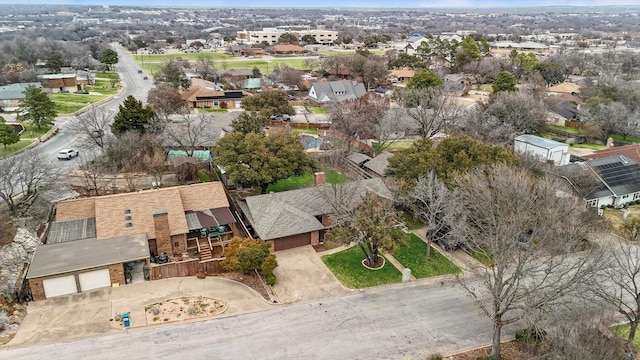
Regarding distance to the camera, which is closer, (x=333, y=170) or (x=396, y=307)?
(x=396, y=307)

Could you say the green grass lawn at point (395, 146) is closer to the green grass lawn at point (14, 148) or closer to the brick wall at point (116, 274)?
the brick wall at point (116, 274)

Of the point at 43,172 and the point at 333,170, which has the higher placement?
the point at 43,172

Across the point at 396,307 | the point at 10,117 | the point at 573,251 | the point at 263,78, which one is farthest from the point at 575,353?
the point at 263,78

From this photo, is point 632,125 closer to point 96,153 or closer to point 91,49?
point 96,153

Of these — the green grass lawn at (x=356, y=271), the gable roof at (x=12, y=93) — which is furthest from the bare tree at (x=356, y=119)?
the gable roof at (x=12, y=93)

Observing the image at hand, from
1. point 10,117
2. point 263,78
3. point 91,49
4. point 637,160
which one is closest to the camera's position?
point 637,160

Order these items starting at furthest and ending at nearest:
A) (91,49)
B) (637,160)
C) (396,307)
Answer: (91,49), (637,160), (396,307)
